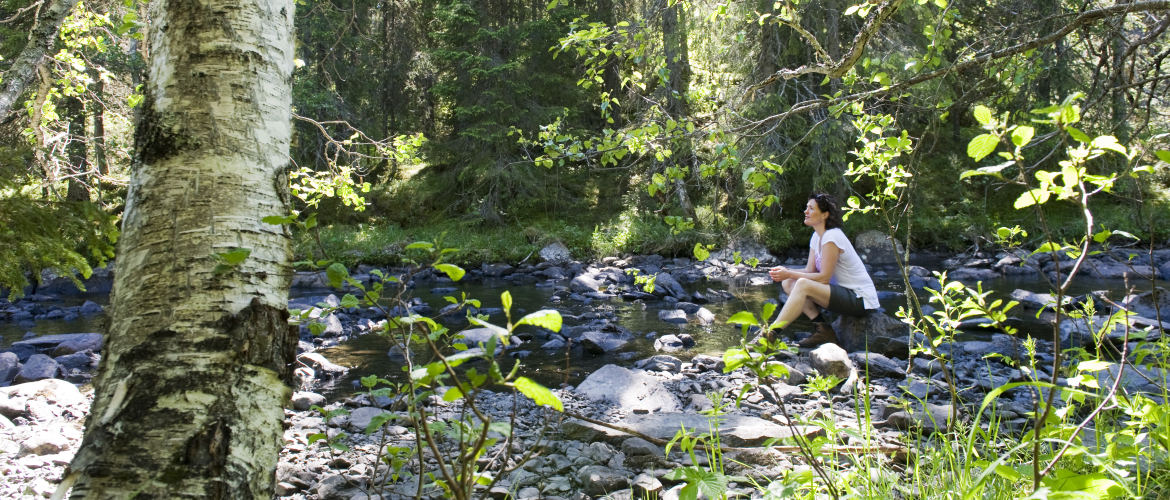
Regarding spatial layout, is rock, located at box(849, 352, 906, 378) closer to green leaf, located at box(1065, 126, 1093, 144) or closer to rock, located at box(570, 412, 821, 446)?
rock, located at box(570, 412, 821, 446)

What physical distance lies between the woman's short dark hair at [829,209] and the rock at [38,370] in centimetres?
674

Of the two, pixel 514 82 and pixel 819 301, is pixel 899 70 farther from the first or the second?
pixel 514 82

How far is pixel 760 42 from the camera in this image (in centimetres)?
1551

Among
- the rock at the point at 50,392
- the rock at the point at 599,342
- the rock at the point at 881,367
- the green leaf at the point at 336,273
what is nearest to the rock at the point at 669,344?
the rock at the point at 599,342

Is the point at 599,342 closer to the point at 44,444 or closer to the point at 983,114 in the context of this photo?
the point at 44,444

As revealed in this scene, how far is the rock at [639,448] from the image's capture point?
10.9ft

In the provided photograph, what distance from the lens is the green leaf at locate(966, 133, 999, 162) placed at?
4.76ft

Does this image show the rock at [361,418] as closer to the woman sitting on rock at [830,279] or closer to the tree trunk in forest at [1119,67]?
the woman sitting on rock at [830,279]

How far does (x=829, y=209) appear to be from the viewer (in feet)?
20.0

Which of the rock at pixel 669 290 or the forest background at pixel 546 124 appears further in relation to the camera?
the forest background at pixel 546 124

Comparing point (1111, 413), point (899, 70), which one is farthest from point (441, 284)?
point (1111, 413)

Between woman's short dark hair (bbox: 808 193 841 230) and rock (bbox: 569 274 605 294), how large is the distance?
596 cm

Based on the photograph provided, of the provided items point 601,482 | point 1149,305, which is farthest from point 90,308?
point 1149,305

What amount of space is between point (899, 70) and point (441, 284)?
9768 millimetres
